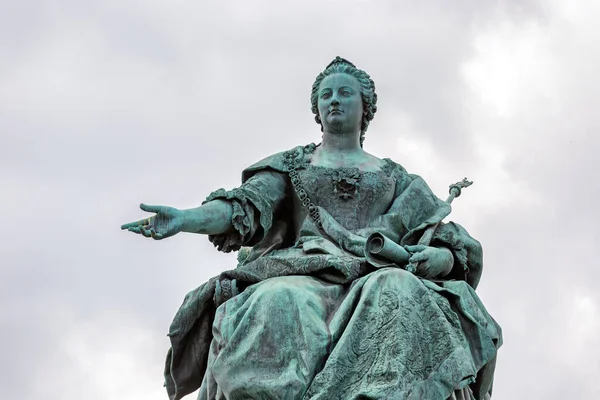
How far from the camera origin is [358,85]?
1390cm

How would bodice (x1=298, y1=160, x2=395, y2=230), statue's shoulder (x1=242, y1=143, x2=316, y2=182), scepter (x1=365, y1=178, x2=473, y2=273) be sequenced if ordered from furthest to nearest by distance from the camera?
statue's shoulder (x1=242, y1=143, x2=316, y2=182), bodice (x1=298, y1=160, x2=395, y2=230), scepter (x1=365, y1=178, x2=473, y2=273)

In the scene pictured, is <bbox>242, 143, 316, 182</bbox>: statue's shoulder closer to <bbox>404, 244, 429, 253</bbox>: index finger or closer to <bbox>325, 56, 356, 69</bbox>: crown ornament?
<bbox>325, 56, 356, 69</bbox>: crown ornament

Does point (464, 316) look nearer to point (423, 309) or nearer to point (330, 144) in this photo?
point (423, 309)

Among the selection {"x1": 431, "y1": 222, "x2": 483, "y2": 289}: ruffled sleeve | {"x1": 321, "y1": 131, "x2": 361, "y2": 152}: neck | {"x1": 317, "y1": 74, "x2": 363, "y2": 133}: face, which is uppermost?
{"x1": 317, "y1": 74, "x2": 363, "y2": 133}: face

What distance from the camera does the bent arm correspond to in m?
12.7

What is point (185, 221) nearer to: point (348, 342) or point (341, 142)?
point (348, 342)

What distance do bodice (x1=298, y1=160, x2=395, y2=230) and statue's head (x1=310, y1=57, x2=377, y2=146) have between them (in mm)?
663

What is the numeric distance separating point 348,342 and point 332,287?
80cm

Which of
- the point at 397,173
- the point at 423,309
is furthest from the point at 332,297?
the point at 397,173

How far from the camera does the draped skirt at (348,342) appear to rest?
11469mm

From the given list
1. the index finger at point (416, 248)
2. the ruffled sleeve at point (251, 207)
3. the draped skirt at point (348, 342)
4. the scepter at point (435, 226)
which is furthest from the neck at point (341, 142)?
the draped skirt at point (348, 342)

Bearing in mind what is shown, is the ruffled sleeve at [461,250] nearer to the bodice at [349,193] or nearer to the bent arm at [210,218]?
the bodice at [349,193]

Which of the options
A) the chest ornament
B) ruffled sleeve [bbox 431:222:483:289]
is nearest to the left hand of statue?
ruffled sleeve [bbox 431:222:483:289]

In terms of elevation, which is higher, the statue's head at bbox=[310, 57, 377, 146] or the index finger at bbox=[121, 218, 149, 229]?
the statue's head at bbox=[310, 57, 377, 146]
